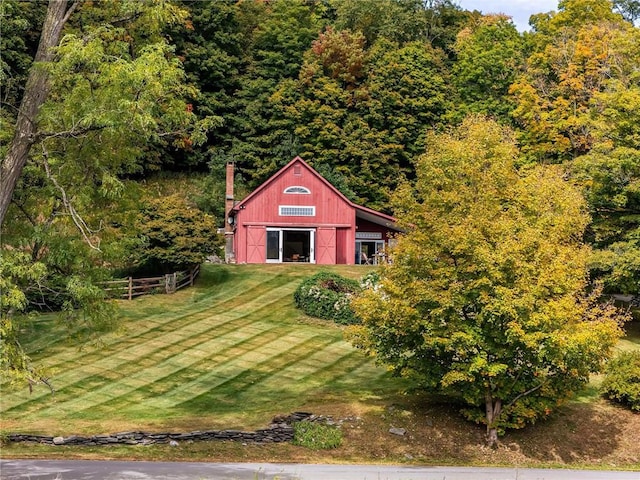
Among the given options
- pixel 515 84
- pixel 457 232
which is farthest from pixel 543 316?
pixel 515 84

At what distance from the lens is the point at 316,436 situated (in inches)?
758

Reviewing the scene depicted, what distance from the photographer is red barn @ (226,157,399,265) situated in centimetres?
4394

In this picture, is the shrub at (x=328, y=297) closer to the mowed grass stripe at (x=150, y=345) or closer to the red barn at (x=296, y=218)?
the mowed grass stripe at (x=150, y=345)

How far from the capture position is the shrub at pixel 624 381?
22156 millimetres

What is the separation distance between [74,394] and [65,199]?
10083mm

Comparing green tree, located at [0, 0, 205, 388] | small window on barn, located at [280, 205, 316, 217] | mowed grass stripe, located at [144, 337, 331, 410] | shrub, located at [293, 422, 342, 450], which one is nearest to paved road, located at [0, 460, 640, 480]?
shrub, located at [293, 422, 342, 450]

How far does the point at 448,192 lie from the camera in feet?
69.2

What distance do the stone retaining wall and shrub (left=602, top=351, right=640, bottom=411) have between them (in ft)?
31.7

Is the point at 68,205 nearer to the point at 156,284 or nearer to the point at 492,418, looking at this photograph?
the point at 492,418

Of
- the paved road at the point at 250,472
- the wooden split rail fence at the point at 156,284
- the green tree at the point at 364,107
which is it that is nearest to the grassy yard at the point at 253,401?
the paved road at the point at 250,472

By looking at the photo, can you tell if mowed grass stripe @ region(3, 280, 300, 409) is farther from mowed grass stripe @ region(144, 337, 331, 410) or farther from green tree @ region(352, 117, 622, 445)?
green tree @ region(352, 117, 622, 445)

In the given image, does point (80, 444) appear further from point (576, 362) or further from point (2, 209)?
point (576, 362)

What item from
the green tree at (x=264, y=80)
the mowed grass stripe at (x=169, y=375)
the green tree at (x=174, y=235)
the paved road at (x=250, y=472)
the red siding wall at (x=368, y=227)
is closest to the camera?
Result: the paved road at (x=250, y=472)

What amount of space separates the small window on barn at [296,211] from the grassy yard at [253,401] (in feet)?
40.4
